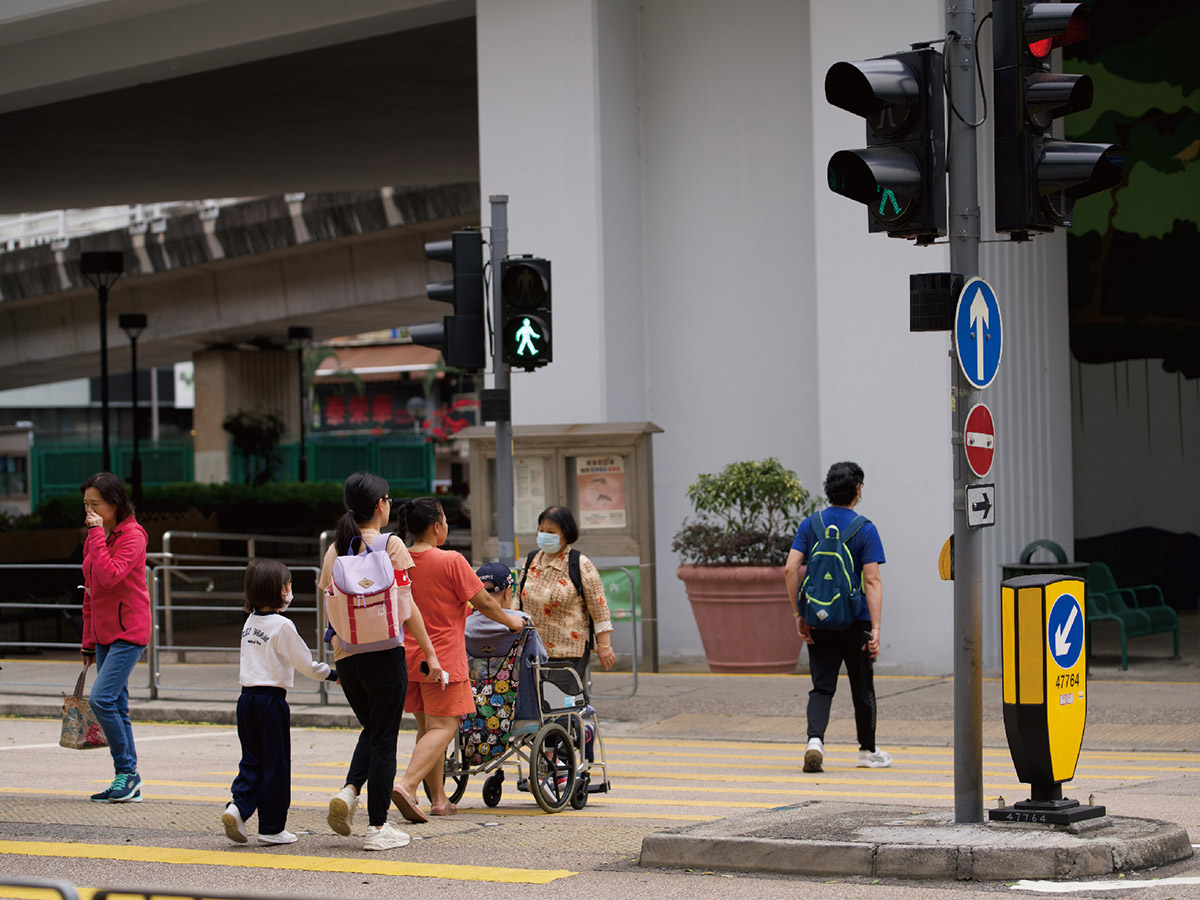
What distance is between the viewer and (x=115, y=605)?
31.4 ft

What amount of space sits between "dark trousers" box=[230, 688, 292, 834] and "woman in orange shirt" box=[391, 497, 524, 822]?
64cm

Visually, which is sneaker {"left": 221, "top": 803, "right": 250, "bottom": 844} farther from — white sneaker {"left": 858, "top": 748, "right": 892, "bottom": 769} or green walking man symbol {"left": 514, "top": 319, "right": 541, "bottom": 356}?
green walking man symbol {"left": 514, "top": 319, "right": 541, "bottom": 356}

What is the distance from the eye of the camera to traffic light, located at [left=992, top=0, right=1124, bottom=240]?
7.13 metres

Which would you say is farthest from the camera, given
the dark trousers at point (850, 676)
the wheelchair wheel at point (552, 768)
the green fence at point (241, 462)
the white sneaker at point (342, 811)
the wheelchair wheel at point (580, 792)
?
the green fence at point (241, 462)

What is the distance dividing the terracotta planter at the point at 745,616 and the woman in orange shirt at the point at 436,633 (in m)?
6.46

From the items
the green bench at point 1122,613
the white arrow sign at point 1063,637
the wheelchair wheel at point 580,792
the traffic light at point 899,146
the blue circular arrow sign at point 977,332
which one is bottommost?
the wheelchair wheel at point 580,792

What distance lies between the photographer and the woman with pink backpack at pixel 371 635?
7.61 meters

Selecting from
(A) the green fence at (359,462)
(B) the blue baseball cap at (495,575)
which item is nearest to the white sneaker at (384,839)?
(B) the blue baseball cap at (495,575)

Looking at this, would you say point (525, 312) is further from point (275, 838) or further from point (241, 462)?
point (241, 462)

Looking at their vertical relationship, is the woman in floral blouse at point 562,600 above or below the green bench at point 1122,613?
above

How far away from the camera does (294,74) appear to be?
Result: 878 inches

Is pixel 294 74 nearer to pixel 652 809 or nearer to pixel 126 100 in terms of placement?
pixel 126 100

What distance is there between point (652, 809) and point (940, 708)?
4.22 meters

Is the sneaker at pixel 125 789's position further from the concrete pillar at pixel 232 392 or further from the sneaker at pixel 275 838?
the concrete pillar at pixel 232 392
